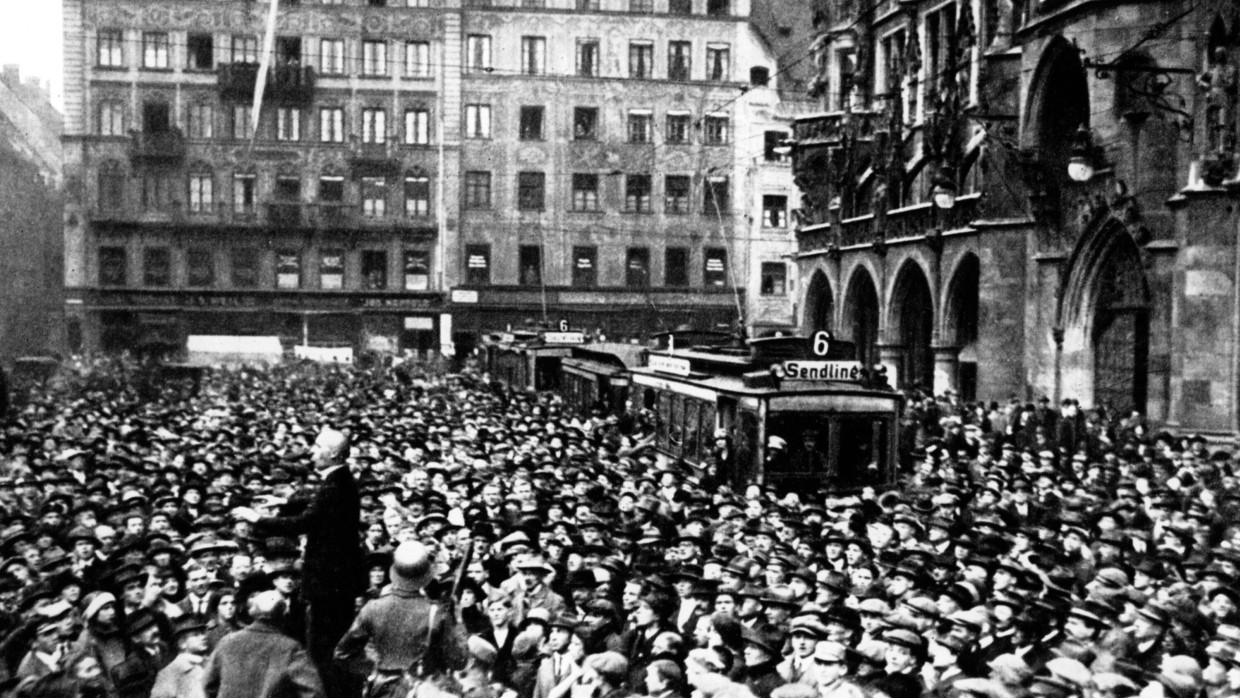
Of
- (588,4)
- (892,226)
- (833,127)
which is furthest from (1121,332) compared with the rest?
(588,4)

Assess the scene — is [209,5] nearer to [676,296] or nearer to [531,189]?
[531,189]

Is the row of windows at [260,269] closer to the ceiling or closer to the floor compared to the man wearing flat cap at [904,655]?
closer to the ceiling

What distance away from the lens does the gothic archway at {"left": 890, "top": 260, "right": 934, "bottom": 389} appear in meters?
40.3

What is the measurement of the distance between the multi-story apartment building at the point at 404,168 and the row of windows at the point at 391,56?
0.28 ft

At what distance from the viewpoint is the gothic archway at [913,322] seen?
40.3 meters

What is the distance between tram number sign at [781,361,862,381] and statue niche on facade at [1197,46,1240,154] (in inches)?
338

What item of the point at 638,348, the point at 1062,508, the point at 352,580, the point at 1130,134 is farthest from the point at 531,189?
the point at 352,580

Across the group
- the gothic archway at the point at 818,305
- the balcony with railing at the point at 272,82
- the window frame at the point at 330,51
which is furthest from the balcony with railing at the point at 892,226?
the balcony with railing at the point at 272,82

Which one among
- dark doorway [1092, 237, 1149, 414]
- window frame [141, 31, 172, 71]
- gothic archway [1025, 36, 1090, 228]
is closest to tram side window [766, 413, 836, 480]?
dark doorway [1092, 237, 1149, 414]

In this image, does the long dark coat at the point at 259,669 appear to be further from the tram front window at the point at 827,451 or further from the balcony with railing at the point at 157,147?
the balcony with railing at the point at 157,147

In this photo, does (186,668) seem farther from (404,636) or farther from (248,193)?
(248,193)

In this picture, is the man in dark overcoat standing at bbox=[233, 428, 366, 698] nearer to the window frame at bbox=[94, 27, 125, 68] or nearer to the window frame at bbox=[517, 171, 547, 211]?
the window frame at bbox=[517, 171, 547, 211]

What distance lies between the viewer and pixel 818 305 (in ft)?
161

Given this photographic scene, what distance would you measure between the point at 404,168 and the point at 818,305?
19.2m
